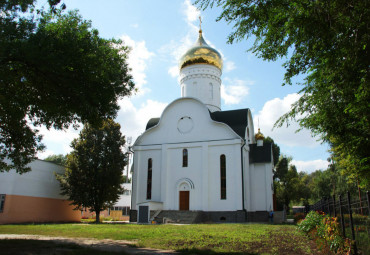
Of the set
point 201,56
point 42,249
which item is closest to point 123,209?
point 201,56

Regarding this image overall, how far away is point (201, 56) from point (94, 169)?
14928 mm

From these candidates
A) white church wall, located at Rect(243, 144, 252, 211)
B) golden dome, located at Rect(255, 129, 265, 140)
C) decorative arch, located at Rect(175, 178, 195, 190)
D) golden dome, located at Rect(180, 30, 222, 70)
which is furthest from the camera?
golden dome, located at Rect(180, 30, 222, 70)

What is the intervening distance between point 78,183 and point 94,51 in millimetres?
16774

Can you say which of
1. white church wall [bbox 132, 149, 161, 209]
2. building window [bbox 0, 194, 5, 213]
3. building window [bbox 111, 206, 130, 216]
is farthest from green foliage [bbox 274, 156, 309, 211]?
building window [bbox 0, 194, 5, 213]

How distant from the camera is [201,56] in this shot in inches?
1193

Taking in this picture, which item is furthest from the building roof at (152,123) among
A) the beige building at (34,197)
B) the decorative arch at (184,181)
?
the beige building at (34,197)

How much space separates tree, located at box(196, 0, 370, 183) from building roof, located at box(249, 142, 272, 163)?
17.3 metres

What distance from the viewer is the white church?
2376 cm

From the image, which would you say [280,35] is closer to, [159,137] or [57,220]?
[159,137]

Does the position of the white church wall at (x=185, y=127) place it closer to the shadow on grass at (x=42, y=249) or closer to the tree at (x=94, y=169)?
the tree at (x=94, y=169)

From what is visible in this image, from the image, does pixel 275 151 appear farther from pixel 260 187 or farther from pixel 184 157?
pixel 184 157

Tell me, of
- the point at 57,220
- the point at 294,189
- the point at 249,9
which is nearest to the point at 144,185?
the point at 57,220

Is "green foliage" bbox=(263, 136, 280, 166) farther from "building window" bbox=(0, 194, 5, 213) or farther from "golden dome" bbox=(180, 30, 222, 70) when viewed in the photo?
"building window" bbox=(0, 194, 5, 213)

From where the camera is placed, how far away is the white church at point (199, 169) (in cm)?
2376
